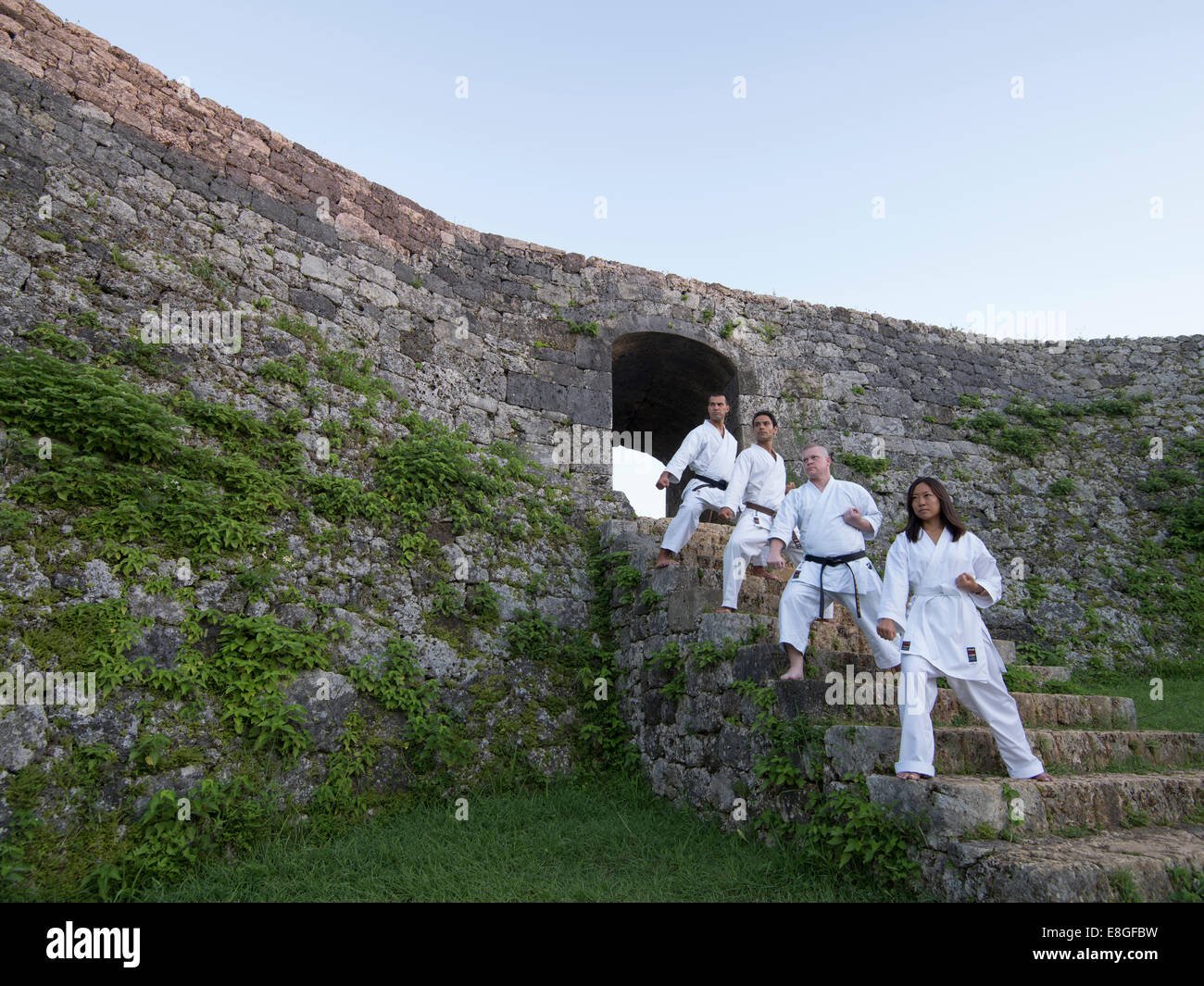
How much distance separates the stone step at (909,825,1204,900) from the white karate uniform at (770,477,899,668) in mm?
1412

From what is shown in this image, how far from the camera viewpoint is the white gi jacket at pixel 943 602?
12.3 feet

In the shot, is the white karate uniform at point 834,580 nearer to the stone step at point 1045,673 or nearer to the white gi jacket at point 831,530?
the white gi jacket at point 831,530

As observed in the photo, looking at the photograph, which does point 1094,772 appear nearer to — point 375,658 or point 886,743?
point 886,743

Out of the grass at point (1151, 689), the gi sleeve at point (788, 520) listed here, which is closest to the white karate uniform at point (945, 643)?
the gi sleeve at point (788, 520)

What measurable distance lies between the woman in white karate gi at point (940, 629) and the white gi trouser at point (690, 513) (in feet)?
6.46

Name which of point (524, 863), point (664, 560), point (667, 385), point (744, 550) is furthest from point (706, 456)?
point (667, 385)

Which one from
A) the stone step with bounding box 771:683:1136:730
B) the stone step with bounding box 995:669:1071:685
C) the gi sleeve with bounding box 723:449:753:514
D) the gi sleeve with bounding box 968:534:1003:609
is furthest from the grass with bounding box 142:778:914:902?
the stone step with bounding box 995:669:1071:685

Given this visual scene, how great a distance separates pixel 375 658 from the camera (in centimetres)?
532

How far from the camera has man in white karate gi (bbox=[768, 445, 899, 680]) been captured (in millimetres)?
4457

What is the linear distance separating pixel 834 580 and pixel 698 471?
199 cm

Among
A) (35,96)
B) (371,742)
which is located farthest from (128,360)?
(371,742)

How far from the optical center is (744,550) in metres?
5.33

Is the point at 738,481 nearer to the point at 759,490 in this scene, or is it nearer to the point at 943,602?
the point at 759,490
